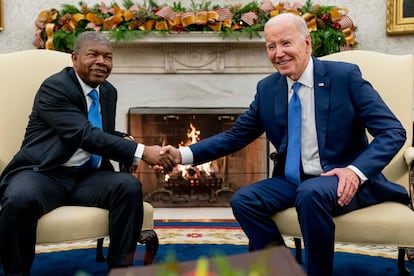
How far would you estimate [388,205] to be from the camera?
2283mm

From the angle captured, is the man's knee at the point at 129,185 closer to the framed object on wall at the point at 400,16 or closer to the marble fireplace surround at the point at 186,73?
the marble fireplace surround at the point at 186,73

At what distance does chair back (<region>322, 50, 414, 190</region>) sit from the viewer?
2723mm

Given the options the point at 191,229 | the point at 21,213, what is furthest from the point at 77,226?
the point at 191,229

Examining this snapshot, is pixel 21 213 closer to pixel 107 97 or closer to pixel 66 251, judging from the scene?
pixel 107 97

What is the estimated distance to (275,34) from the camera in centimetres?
243

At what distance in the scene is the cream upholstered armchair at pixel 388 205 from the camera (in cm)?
216

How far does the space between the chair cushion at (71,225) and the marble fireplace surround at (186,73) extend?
260cm

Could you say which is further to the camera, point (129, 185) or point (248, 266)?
point (129, 185)

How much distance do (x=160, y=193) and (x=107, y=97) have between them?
237cm

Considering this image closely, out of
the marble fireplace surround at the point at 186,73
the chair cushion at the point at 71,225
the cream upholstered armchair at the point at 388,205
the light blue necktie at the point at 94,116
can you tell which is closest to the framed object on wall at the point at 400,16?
the marble fireplace surround at the point at 186,73

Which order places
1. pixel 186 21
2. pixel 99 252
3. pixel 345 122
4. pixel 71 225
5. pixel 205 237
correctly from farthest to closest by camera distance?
pixel 186 21
pixel 205 237
pixel 99 252
pixel 345 122
pixel 71 225

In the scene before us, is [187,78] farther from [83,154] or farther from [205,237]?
[83,154]

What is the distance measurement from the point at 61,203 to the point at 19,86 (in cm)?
78

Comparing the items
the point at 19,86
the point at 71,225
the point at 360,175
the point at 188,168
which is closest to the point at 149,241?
the point at 71,225
